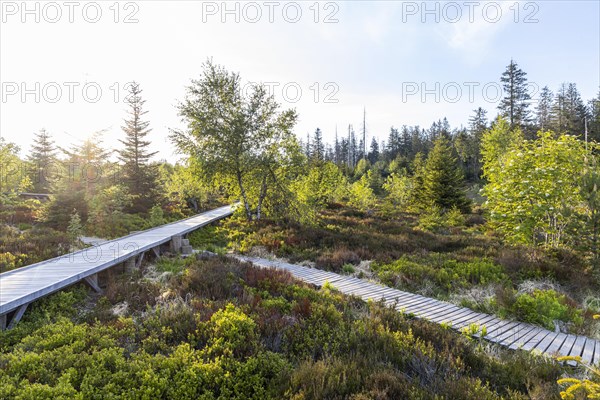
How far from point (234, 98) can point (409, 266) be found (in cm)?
1193

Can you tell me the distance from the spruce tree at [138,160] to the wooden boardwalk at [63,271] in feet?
37.9

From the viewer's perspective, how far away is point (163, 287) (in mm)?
7117

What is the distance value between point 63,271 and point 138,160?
17559mm

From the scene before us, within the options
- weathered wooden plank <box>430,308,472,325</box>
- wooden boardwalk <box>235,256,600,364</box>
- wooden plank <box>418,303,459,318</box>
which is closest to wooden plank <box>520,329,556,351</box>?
wooden boardwalk <box>235,256,600,364</box>

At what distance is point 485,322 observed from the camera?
6203 mm

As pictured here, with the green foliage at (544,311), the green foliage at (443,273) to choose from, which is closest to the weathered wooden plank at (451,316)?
the green foliage at (544,311)

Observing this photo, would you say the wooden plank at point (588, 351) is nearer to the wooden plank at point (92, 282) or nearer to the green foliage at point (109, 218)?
the wooden plank at point (92, 282)

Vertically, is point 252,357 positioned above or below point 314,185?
below

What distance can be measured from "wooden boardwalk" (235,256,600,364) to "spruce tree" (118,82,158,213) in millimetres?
17847

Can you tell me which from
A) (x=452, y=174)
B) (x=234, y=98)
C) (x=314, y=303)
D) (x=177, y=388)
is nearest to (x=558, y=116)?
(x=452, y=174)

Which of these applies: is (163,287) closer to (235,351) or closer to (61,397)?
(235,351)

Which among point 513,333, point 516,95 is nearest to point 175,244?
point 513,333

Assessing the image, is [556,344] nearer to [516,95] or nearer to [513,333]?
[513,333]

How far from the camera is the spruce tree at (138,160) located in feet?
72.7
